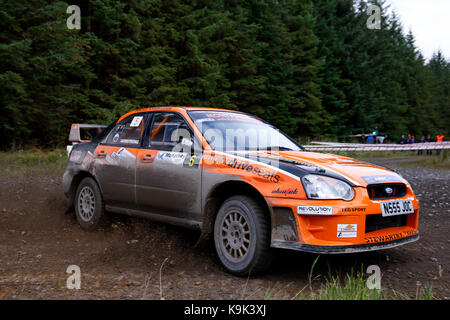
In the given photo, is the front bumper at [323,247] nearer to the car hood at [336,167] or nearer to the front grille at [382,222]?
the front grille at [382,222]

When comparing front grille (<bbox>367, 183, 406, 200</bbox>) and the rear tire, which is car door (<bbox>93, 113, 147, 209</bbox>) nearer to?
the rear tire

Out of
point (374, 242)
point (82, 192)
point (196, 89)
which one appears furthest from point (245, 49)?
point (374, 242)

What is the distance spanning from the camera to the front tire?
4.07 meters

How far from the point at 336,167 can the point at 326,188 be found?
18.3 inches

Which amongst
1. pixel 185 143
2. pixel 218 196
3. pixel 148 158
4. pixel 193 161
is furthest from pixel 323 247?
pixel 148 158

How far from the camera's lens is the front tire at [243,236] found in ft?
13.4

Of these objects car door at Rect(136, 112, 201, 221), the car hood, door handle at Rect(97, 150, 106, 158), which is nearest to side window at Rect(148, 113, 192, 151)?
car door at Rect(136, 112, 201, 221)

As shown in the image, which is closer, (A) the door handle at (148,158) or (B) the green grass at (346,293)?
(B) the green grass at (346,293)

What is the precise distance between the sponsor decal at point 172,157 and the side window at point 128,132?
62cm

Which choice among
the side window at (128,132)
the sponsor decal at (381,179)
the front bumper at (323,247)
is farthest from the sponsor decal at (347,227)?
the side window at (128,132)

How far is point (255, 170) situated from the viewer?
4238mm

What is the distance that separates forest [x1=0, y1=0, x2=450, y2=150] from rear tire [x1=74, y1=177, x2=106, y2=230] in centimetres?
1201

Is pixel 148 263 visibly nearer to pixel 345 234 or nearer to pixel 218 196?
pixel 218 196
